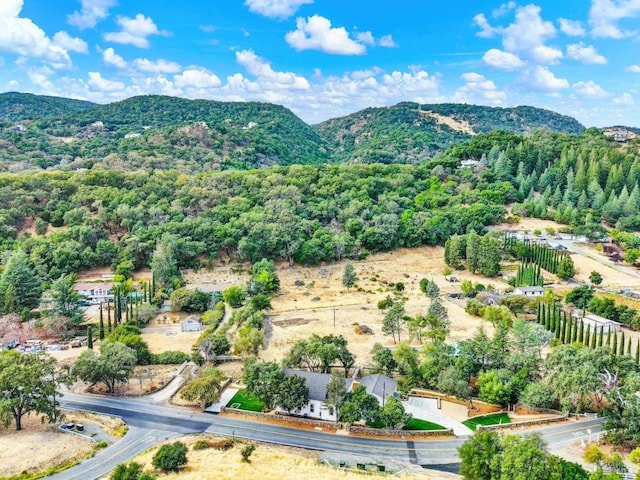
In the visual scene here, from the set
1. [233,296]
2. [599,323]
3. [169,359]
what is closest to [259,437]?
[169,359]

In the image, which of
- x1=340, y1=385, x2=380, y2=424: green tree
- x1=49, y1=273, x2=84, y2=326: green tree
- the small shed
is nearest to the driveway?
→ x1=340, y1=385, x2=380, y2=424: green tree

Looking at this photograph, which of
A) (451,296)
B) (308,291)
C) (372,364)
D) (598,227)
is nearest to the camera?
(372,364)

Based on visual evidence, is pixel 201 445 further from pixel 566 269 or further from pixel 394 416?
pixel 566 269

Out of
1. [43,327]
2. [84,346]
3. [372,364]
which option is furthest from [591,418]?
[43,327]

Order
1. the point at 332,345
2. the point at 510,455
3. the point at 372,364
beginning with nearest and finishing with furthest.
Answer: the point at 510,455 < the point at 332,345 < the point at 372,364

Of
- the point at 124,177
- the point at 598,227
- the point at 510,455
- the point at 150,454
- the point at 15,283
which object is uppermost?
the point at 124,177

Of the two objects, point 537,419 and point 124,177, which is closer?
point 537,419

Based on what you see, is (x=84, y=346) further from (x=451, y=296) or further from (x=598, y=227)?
(x=598, y=227)

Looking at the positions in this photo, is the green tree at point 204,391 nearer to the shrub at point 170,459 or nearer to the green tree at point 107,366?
the green tree at point 107,366
